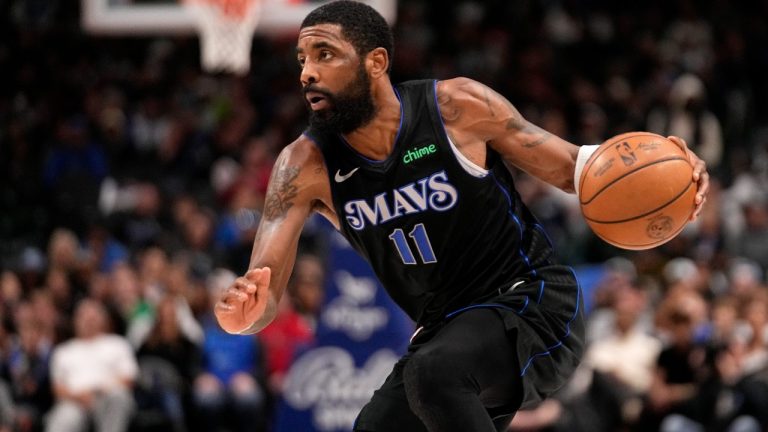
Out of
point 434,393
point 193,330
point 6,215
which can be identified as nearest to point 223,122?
point 6,215

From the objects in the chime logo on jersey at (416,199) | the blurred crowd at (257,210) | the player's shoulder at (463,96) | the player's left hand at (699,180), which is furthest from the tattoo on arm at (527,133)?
the blurred crowd at (257,210)

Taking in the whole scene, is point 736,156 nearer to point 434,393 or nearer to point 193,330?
point 193,330

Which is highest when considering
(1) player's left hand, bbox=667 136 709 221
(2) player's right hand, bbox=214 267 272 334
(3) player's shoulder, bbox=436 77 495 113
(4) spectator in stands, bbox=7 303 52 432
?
(3) player's shoulder, bbox=436 77 495 113

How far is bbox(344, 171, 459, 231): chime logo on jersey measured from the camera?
4.75 meters

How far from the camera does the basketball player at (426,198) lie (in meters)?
4.74

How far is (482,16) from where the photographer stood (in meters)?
17.8

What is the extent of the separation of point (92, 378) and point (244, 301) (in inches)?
237

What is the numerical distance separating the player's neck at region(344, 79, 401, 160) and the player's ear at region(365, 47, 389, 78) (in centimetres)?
A: 5

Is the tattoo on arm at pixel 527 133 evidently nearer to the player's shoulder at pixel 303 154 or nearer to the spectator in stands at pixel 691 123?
the player's shoulder at pixel 303 154

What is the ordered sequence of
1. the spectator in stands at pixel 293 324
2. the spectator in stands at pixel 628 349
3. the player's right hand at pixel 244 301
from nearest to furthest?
the player's right hand at pixel 244 301
the spectator in stands at pixel 628 349
the spectator in stands at pixel 293 324

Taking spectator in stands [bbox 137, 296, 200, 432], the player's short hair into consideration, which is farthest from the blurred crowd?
the player's short hair

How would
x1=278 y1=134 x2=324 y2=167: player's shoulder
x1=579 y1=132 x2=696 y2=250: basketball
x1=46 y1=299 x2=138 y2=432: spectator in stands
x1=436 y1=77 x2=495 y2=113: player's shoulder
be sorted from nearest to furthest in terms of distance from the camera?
x1=579 y1=132 x2=696 y2=250: basketball, x1=436 y1=77 x2=495 y2=113: player's shoulder, x1=278 y1=134 x2=324 y2=167: player's shoulder, x1=46 y1=299 x2=138 y2=432: spectator in stands

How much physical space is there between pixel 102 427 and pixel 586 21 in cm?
1088

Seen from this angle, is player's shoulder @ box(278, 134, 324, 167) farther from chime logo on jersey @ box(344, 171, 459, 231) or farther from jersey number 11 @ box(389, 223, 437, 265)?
jersey number 11 @ box(389, 223, 437, 265)
